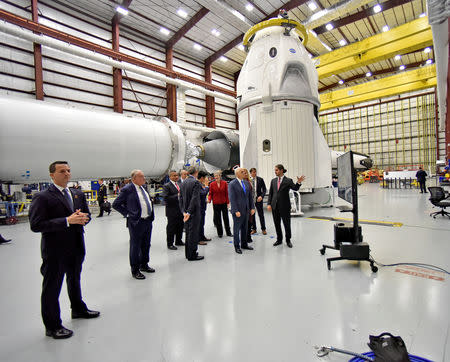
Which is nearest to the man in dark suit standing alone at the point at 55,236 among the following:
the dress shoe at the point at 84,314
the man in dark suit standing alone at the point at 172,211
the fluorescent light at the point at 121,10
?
the dress shoe at the point at 84,314

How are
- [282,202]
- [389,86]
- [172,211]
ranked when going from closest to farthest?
[282,202] < [172,211] < [389,86]

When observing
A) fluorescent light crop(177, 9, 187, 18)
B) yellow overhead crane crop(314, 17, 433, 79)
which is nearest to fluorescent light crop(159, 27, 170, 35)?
fluorescent light crop(177, 9, 187, 18)

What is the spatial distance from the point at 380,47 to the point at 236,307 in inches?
523

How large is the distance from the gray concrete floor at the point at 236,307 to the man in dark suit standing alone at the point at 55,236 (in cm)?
22

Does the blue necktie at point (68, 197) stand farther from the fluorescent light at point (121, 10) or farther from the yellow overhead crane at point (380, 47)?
the fluorescent light at point (121, 10)

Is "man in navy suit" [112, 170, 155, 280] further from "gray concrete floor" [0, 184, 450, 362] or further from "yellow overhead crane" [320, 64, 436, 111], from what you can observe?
"yellow overhead crane" [320, 64, 436, 111]

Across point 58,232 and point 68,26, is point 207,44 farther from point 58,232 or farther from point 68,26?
point 58,232

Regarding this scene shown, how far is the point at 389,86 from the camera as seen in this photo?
15.0 meters

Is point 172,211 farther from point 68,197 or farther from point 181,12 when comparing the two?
point 181,12

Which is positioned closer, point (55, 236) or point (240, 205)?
point (55, 236)

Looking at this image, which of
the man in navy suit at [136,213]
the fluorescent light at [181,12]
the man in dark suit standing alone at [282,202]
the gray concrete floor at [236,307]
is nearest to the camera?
the gray concrete floor at [236,307]

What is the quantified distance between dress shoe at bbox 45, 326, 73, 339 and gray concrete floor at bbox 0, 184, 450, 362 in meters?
0.04

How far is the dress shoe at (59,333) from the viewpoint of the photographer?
6.35 ft

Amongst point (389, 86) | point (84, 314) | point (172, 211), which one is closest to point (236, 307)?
point (84, 314)
